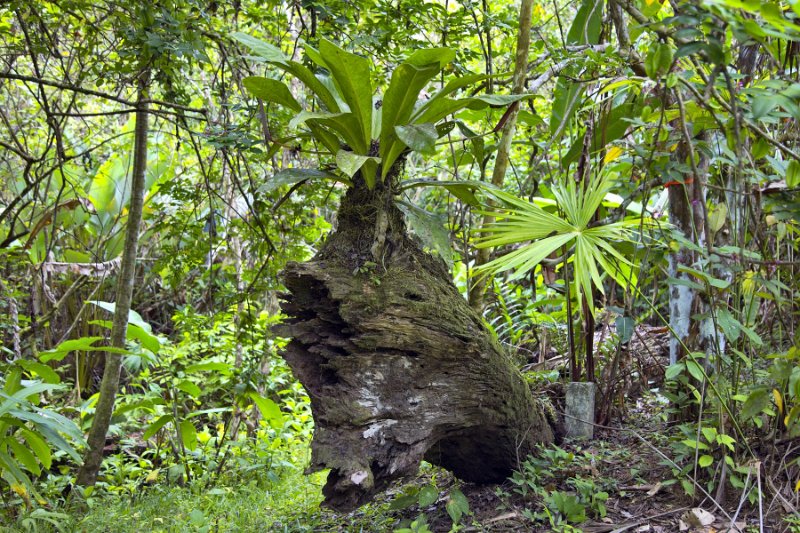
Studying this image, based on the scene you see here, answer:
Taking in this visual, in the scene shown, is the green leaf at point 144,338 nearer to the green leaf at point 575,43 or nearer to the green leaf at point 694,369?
the green leaf at point 575,43

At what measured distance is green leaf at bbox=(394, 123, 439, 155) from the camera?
2203 mm

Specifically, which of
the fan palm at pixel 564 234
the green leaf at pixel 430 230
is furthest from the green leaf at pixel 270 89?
the fan palm at pixel 564 234

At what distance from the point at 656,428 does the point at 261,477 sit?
2368mm

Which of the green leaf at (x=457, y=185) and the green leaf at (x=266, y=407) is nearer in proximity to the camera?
the green leaf at (x=457, y=185)

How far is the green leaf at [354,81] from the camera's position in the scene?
221cm

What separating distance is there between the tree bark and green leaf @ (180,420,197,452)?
6.26ft

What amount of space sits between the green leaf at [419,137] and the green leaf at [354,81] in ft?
0.59

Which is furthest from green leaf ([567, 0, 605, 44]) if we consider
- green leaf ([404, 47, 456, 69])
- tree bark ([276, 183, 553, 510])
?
tree bark ([276, 183, 553, 510])

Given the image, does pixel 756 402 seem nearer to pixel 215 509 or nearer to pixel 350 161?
pixel 350 161

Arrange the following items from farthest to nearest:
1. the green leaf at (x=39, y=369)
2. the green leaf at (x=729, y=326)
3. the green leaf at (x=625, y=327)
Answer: the green leaf at (x=39, y=369)
the green leaf at (x=625, y=327)
the green leaf at (x=729, y=326)

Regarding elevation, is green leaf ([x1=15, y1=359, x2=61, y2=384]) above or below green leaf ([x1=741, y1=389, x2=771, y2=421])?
above

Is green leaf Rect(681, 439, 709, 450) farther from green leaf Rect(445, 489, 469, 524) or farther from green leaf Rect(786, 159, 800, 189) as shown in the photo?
green leaf Rect(786, 159, 800, 189)

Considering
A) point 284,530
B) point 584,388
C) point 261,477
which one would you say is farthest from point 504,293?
point 284,530

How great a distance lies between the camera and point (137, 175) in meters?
3.80
